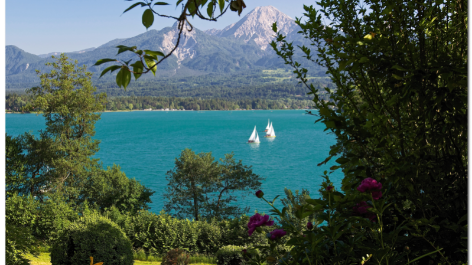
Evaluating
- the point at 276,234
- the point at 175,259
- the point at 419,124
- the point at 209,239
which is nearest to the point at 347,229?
the point at 276,234

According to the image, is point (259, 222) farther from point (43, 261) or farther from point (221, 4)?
point (43, 261)

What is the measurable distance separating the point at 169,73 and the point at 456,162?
206 metres

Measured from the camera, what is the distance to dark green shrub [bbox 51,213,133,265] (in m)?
4.02

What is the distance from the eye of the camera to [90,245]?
13.3 feet

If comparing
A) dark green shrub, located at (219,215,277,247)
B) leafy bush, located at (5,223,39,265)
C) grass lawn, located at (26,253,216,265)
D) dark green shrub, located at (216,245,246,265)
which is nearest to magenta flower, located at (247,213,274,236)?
leafy bush, located at (5,223,39,265)

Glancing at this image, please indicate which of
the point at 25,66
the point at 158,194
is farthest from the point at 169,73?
the point at 158,194

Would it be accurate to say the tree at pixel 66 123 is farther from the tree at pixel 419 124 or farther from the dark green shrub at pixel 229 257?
the tree at pixel 419 124

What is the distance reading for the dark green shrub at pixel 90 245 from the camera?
402 cm

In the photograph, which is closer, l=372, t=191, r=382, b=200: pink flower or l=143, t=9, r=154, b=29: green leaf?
l=143, t=9, r=154, b=29: green leaf

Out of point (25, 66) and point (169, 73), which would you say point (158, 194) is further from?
point (169, 73)

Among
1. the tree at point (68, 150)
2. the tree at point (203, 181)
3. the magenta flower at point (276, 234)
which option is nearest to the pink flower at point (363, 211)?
the magenta flower at point (276, 234)

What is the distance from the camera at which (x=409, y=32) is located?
1156mm

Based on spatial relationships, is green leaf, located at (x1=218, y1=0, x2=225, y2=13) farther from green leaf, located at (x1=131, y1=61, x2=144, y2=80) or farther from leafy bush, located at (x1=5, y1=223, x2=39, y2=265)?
leafy bush, located at (x1=5, y1=223, x2=39, y2=265)

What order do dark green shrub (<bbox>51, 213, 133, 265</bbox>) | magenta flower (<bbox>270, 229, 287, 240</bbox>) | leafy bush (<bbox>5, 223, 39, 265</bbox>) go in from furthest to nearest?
dark green shrub (<bbox>51, 213, 133, 265</bbox>), leafy bush (<bbox>5, 223, 39, 265</bbox>), magenta flower (<bbox>270, 229, 287, 240</bbox>)
